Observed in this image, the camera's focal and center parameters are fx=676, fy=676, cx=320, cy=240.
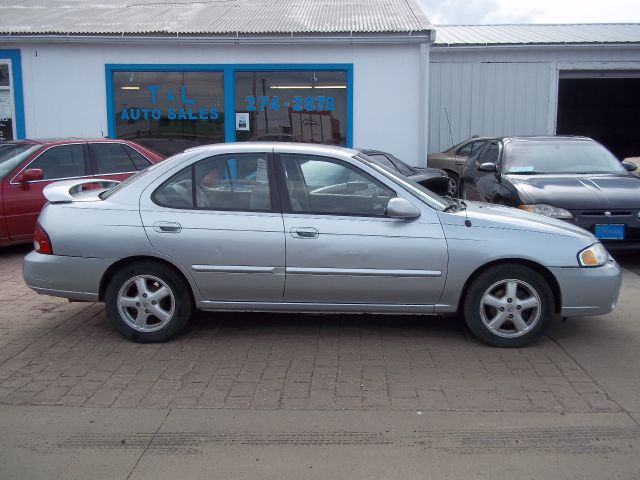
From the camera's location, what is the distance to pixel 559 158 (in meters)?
9.16

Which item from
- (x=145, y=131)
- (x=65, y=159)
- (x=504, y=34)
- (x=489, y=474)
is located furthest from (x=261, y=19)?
(x=489, y=474)

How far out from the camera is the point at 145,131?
1351cm

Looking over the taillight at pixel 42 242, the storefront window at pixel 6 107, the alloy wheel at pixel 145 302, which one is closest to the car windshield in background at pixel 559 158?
the alloy wheel at pixel 145 302

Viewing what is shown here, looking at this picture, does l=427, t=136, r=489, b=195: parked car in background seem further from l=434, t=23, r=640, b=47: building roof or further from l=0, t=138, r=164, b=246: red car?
l=0, t=138, r=164, b=246: red car

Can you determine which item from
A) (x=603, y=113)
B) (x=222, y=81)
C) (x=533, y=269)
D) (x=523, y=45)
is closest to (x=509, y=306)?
(x=533, y=269)

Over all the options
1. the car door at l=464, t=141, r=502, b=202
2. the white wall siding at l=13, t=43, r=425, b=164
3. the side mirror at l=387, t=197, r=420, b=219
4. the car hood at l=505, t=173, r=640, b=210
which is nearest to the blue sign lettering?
the white wall siding at l=13, t=43, r=425, b=164

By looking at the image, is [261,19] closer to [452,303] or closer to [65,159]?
[65,159]

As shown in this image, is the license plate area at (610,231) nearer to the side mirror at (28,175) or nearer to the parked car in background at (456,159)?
the parked car in background at (456,159)

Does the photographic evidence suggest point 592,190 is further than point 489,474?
Yes

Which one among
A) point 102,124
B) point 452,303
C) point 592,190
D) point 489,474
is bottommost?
point 489,474

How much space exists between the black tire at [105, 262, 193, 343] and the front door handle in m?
0.97

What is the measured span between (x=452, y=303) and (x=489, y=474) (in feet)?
6.43

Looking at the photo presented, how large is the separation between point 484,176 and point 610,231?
7.75ft

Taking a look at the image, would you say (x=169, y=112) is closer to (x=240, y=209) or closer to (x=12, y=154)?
(x=12, y=154)
